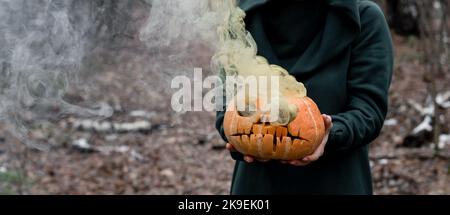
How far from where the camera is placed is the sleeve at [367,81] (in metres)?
1.94

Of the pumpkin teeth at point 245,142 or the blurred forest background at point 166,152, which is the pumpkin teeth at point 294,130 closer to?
the pumpkin teeth at point 245,142

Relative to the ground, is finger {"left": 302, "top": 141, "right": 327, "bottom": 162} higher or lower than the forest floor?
higher

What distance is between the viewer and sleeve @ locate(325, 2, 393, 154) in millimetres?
1938

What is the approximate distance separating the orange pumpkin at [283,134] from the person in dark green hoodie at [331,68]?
68 millimetres

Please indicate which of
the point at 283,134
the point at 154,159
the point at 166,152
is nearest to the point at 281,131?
the point at 283,134

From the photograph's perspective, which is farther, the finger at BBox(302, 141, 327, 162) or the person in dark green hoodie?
→ the person in dark green hoodie

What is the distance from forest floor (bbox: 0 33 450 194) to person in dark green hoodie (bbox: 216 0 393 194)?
257cm

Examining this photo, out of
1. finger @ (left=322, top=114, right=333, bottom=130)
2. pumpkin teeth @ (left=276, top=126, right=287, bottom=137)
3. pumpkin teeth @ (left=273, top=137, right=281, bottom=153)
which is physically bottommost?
pumpkin teeth @ (left=273, top=137, right=281, bottom=153)

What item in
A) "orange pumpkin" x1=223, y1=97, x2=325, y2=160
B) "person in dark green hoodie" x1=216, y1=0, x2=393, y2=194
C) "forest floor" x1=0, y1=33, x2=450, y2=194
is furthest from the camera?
"forest floor" x1=0, y1=33, x2=450, y2=194

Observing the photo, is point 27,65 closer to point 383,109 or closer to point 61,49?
point 61,49

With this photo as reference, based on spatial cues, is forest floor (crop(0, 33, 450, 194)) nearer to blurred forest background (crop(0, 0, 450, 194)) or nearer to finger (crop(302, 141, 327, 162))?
blurred forest background (crop(0, 0, 450, 194))

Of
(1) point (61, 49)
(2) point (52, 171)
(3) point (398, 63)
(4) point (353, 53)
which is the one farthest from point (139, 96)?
(4) point (353, 53)

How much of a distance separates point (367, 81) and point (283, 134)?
0.35 meters

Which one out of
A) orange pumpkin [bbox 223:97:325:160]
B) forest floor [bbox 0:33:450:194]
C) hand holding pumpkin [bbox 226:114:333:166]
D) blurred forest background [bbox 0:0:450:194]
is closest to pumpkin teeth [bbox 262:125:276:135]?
orange pumpkin [bbox 223:97:325:160]
